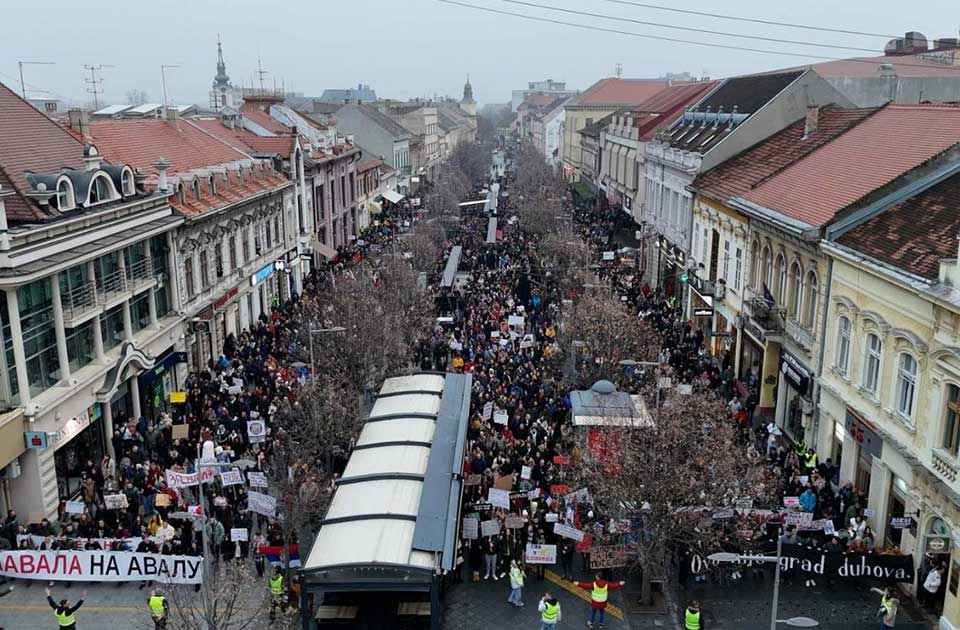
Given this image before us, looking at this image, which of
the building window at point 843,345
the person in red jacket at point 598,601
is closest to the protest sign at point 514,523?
the person in red jacket at point 598,601

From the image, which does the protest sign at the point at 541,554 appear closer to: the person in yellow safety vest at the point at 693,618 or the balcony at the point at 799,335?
the person in yellow safety vest at the point at 693,618

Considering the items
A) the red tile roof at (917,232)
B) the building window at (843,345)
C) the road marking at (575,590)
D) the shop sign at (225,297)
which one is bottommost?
the road marking at (575,590)

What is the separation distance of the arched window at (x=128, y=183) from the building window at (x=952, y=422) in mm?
26989

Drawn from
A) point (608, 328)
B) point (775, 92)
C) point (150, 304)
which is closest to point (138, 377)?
point (150, 304)

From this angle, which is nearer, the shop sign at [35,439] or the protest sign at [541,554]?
the protest sign at [541,554]

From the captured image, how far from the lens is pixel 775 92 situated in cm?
4112

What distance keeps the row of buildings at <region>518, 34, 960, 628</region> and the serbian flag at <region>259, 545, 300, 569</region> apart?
565 inches

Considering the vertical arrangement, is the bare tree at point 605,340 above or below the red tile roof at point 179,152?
below

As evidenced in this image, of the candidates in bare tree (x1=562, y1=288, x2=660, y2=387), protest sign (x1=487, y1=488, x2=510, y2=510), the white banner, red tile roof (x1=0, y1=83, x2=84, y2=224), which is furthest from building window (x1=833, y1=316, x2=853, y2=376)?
red tile roof (x1=0, y1=83, x2=84, y2=224)

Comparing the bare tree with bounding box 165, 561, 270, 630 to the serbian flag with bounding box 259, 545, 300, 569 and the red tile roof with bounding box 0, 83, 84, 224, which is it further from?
the red tile roof with bounding box 0, 83, 84, 224

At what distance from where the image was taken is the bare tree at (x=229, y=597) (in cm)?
1756

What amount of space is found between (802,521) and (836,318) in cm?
732

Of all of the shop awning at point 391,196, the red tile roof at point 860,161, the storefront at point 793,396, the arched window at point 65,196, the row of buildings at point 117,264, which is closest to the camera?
the row of buildings at point 117,264

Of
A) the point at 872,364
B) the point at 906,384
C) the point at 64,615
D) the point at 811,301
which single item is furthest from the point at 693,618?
the point at 811,301
